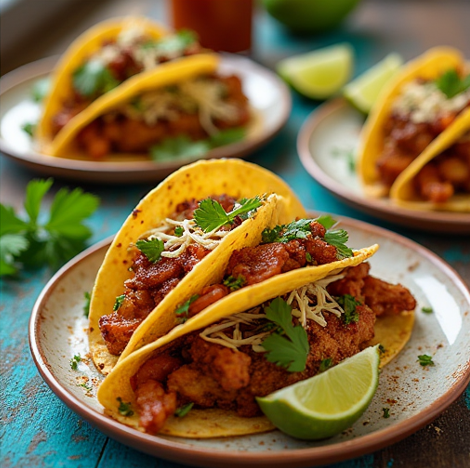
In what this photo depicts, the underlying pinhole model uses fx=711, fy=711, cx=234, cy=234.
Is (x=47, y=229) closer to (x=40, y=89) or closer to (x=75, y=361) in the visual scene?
(x=75, y=361)

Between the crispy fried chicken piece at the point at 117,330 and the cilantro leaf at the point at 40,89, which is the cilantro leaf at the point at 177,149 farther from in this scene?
the crispy fried chicken piece at the point at 117,330

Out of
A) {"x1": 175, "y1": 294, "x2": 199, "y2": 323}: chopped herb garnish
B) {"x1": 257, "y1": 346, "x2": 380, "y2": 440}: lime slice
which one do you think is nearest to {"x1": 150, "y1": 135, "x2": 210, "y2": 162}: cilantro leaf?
{"x1": 175, "y1": 294, "x2": 199, "y2": 323}: chopped herb garnish

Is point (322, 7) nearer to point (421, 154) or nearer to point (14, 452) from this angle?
point (421, 154)

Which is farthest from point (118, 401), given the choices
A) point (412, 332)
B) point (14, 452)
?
point (412, 332)

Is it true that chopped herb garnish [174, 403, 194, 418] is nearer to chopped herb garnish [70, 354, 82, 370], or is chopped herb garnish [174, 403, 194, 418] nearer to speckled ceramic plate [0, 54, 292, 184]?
chopped herb garnish [70, 354, 82, 370]

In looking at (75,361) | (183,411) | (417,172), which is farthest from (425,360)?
(417,172)

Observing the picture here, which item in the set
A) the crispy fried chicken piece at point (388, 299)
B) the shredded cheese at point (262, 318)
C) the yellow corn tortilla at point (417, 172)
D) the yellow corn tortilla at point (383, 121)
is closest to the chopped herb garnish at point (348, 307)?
the shredded cheese at point (262, 318)
